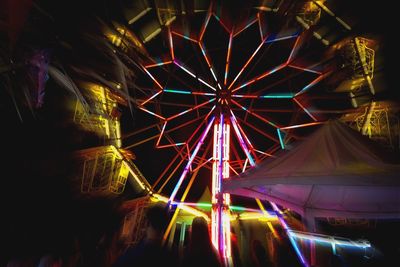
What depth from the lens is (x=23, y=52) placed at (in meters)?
3.46

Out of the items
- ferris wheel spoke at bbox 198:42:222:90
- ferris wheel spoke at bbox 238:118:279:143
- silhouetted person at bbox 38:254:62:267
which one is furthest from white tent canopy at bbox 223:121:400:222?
ferris wheel spoke at bbox 198:42:222:90

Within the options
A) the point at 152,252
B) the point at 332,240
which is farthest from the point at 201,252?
the point at 332,240

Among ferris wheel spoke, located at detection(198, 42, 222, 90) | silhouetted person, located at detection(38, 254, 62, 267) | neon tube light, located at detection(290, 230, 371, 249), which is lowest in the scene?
silhouetted person, located at detection(38, 254, 62, 267)

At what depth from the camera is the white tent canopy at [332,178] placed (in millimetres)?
2977

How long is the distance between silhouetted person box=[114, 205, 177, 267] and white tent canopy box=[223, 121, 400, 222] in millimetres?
1513

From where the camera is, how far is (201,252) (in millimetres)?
1953

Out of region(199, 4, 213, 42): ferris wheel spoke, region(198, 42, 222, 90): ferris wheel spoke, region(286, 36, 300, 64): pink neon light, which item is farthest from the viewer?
region(198, 42, 222, 90): ferris wheel spoke

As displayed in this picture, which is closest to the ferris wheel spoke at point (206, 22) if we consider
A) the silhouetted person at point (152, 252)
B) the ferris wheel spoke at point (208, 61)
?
the ferris wheel spoke at point (208, 61)

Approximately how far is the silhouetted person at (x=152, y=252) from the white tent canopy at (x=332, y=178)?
4.97ft

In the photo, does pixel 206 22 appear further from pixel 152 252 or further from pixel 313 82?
pixel 152 252

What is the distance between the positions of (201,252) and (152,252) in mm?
450

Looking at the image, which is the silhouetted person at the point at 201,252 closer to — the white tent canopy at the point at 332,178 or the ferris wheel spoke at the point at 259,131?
the white tent canopy at the point at 332,178

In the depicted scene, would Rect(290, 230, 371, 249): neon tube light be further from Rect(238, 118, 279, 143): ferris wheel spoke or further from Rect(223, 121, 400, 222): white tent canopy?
Rect(238, 118, 279, 143): ferris wheel spoke

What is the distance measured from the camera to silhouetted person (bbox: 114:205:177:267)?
2053 millimetres
